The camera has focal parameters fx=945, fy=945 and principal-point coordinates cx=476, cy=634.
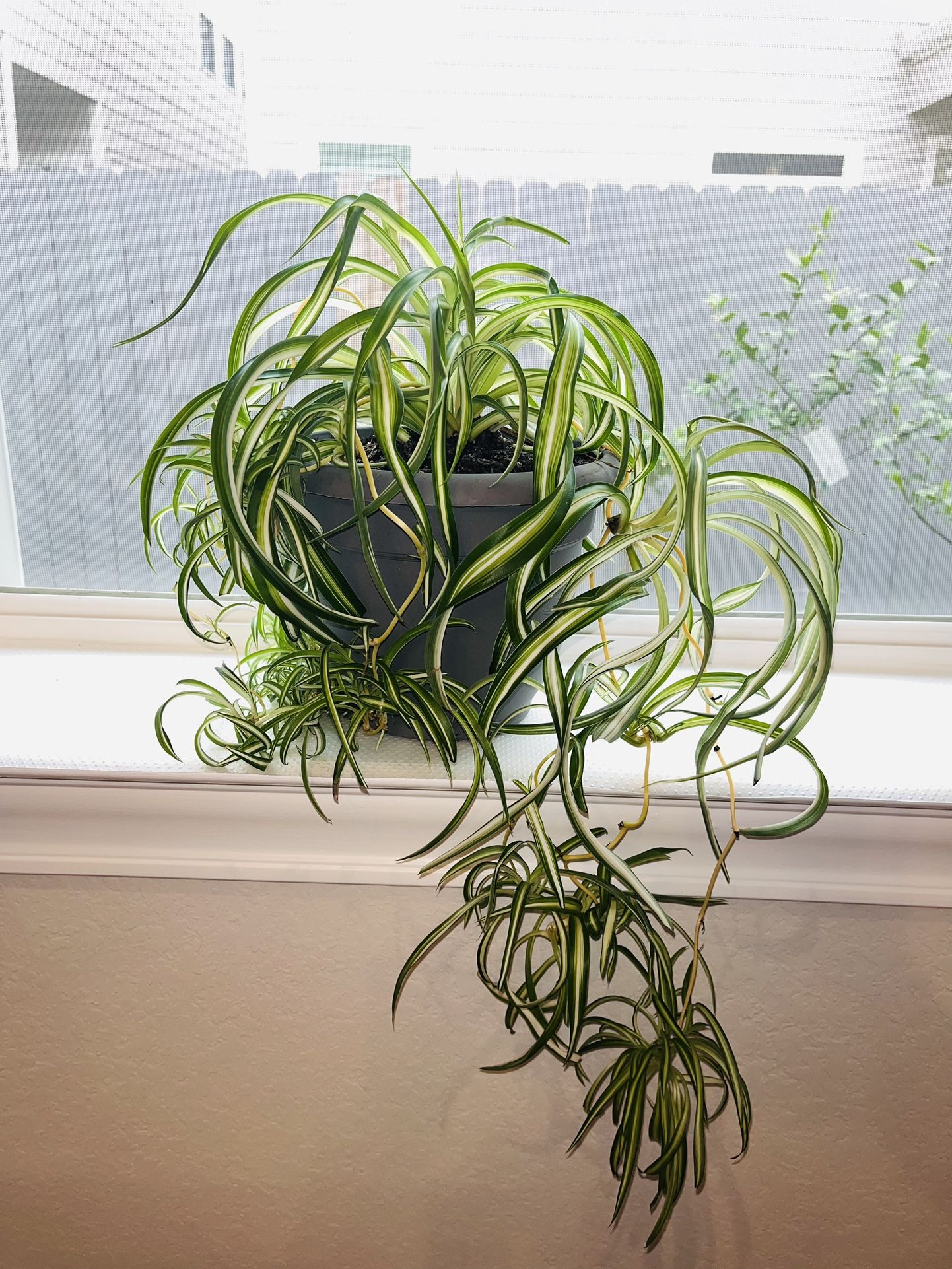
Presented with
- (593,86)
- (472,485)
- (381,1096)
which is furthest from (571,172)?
(381,1096)

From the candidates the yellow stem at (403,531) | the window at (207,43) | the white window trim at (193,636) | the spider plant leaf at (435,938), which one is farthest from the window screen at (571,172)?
the spider plant leaf at (435,938)

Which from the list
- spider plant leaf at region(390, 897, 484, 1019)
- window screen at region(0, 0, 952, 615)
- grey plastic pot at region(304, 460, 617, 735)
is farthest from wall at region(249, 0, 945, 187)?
spider plant leaf at region(390, 897, 484, 1019)

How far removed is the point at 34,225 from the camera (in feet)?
3.35

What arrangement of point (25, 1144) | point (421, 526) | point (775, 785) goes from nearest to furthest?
point (421, 526) → point (775, 785) → point (25, 1144)

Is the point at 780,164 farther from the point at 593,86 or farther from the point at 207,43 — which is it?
the point at 207,43

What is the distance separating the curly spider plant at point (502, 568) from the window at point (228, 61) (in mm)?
350

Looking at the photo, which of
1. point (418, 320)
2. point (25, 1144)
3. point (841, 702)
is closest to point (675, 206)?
point (418, 320)

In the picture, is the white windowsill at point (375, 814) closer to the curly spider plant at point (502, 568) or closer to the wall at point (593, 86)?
the curly spider plant at point (502, 568)

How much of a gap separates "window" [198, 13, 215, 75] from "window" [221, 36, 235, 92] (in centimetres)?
1

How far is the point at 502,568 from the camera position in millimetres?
621

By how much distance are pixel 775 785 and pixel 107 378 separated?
84cm

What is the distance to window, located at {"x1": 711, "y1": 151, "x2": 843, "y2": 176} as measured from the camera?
97cm

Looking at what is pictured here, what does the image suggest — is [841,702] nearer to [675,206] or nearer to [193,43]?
[675,206]

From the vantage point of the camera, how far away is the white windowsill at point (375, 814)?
32.3 inches
